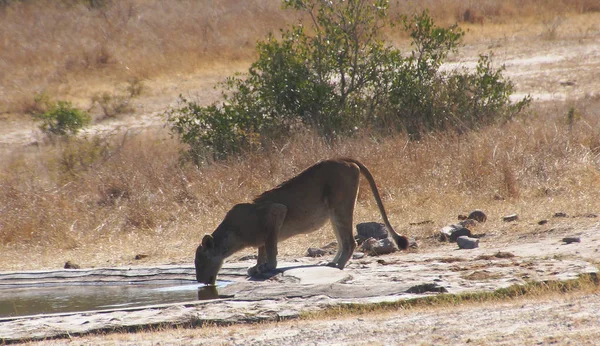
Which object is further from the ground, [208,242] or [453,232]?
[208,242]

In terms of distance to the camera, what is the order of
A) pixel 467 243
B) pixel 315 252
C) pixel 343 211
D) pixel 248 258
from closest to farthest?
pixel 343 211
pixel 467 243
pixel 315 252
pixel 248 258

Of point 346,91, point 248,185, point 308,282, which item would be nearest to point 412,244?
point 308,282

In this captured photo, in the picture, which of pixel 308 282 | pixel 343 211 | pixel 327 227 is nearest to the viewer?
pixel 308 282

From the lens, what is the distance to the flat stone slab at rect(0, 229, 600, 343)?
23.3 ft

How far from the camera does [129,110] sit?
83.4 feet

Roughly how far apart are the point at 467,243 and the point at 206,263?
310cm

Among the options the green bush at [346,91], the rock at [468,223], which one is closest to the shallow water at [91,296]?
the rock at [468,223]

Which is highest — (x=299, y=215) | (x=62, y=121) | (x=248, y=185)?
(x=62, y=121)

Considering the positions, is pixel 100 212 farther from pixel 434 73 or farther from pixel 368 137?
pixel 434 73

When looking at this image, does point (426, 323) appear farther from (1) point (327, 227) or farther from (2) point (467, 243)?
(1) point (327, 227)

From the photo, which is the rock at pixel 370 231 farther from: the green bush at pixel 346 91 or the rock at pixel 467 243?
the green bush at pixel 346 91

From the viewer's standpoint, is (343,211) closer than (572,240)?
Yes

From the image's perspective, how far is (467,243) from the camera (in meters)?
10.1

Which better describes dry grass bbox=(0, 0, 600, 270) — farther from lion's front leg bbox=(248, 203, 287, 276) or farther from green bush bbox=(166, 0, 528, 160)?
lion's front leg bbox=(248, 203, 287, 276)
